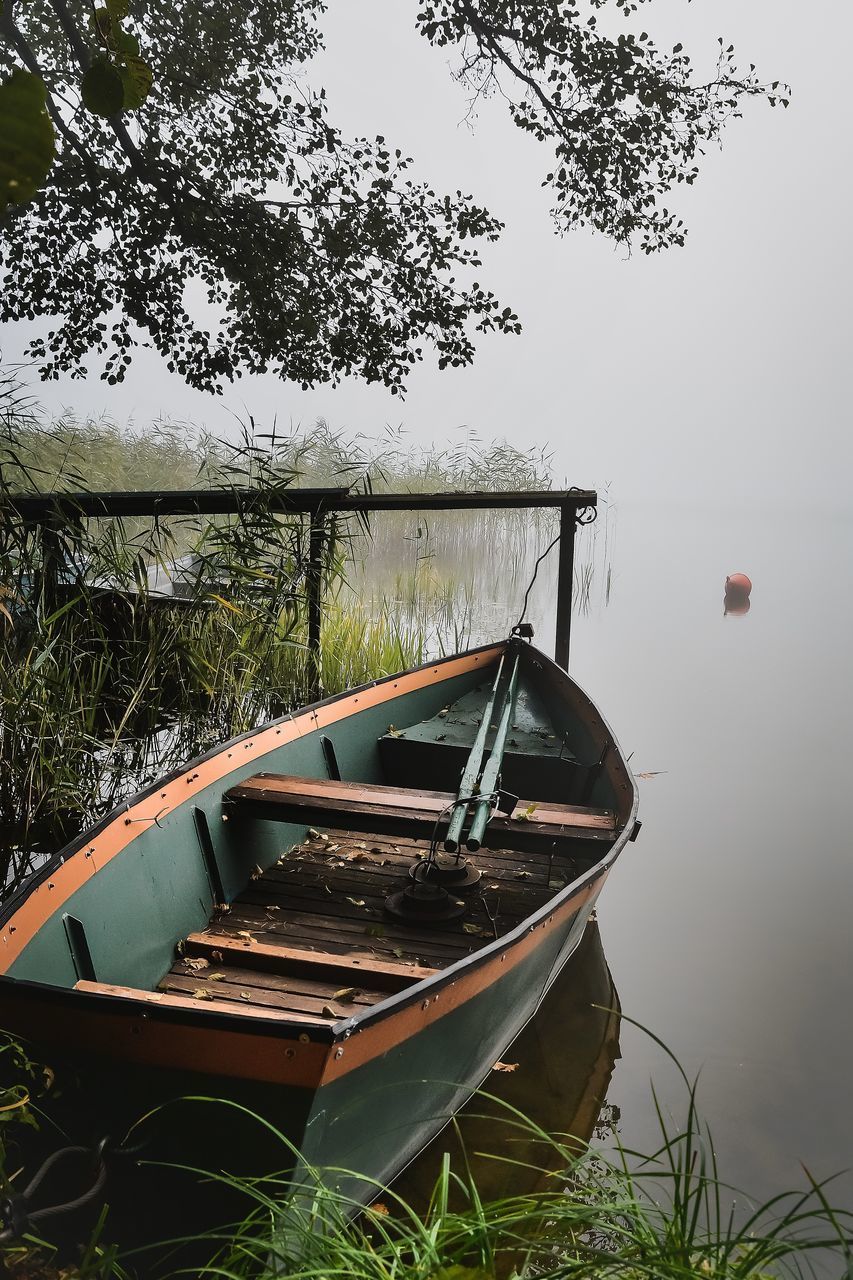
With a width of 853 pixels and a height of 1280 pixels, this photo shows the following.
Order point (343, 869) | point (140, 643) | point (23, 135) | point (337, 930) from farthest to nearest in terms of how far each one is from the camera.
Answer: point (140, 643) < point (343, 869) < point (337, 930) < point (23, 135)

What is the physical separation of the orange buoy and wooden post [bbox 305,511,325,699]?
6.81 metres

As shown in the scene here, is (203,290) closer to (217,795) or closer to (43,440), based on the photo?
(43,440)

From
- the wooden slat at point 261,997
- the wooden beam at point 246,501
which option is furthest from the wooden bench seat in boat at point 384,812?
the wooden beam at point 246,501

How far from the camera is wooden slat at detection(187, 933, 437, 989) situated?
1.71 metres

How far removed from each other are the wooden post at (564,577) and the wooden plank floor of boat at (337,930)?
1.51 metres

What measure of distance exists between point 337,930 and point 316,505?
205 cm

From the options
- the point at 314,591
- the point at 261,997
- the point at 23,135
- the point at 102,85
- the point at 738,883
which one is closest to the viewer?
the point at 23,135

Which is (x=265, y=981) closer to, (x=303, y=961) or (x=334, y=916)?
(x=303, y=961)

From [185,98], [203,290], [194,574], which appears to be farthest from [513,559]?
[194,574]

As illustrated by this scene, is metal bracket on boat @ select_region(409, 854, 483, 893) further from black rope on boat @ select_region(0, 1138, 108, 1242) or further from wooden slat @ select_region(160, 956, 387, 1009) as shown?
black rope on boat @ select_region(0, 1138, 108, 1242)

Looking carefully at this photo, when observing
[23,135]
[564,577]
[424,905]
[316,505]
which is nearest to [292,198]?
[316,505]

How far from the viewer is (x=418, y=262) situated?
237 inches

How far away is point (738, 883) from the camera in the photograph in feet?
11.8

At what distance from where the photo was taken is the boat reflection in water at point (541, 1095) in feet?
5.98
